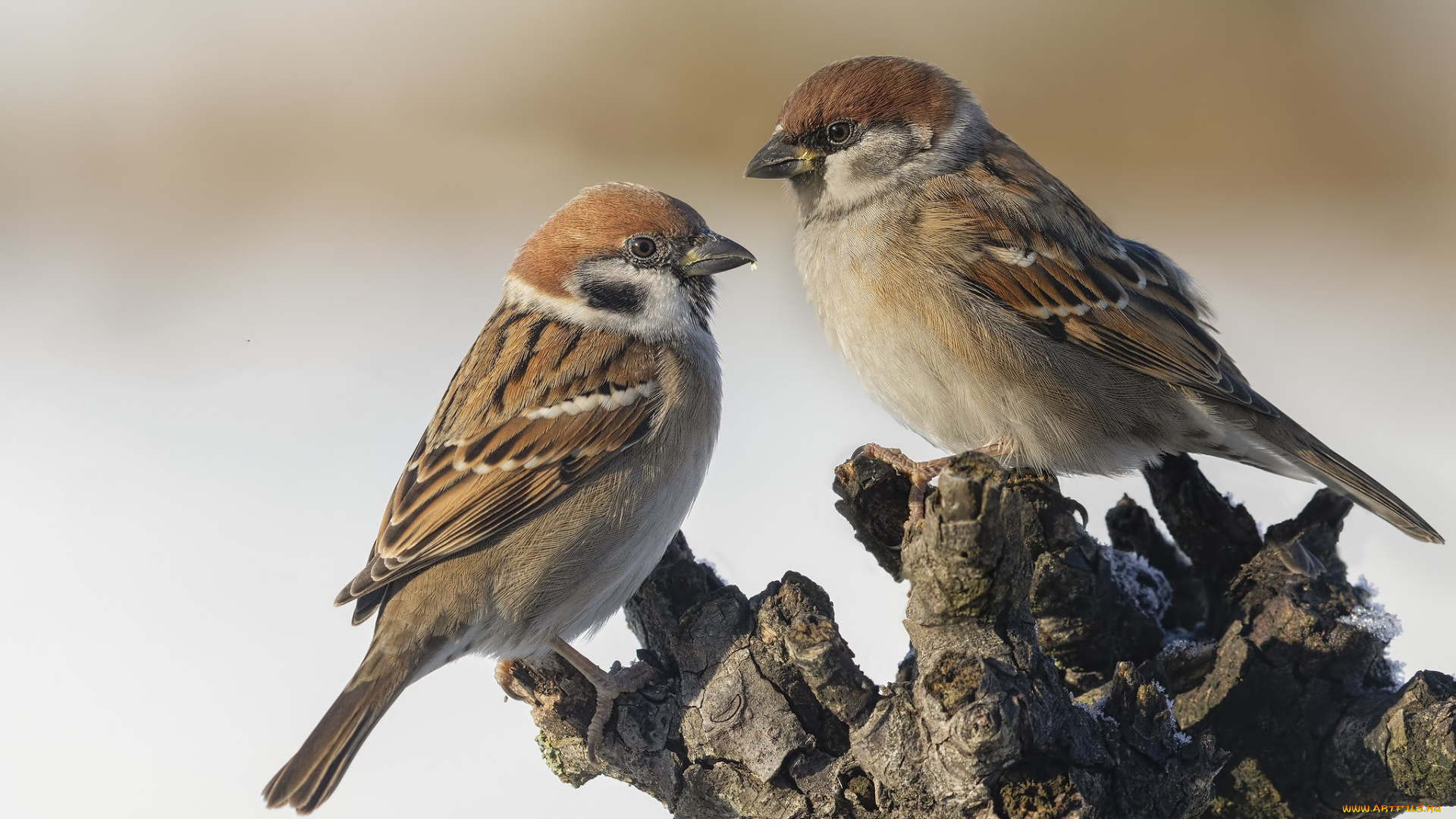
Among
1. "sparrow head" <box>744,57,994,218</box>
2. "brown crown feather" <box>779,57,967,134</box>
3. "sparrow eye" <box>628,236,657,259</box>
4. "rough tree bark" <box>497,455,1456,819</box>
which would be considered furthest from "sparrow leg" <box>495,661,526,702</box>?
"brown crown feather" <box>779,57,967,134</box>

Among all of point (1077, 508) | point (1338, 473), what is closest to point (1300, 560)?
point (1338, 473)

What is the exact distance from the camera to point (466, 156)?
18.3ft

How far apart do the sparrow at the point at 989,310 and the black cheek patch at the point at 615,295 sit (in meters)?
0.45

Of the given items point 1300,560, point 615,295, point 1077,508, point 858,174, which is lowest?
point 1300,560

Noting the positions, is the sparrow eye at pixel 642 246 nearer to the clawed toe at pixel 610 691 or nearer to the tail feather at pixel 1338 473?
the clawed toe at pixel 610 691

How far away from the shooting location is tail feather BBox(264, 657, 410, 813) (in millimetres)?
1933

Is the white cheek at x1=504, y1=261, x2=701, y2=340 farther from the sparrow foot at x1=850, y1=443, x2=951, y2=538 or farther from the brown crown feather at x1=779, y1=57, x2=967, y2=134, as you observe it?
the sparrow foot at x1=850, y1=443, x2=951, y2=538

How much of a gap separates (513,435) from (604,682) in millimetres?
609

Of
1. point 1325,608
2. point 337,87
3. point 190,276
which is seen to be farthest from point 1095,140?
point 190,276

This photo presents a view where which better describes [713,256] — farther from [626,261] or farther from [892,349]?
[892,349]

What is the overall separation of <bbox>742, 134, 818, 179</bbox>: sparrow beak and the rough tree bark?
91 centimetres

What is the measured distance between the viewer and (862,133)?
2.71 meters

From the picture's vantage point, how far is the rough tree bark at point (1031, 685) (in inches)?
64.4

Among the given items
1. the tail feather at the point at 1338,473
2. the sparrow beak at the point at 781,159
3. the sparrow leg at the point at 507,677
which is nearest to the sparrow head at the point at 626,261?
the sparrow beak at the point at 781,159
